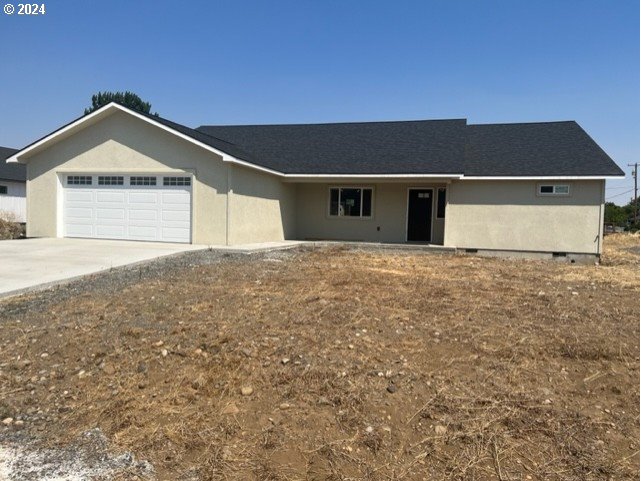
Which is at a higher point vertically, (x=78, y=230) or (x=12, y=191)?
(x=12, y=191)

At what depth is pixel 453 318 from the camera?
5902mm

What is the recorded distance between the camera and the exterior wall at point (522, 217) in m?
15.1

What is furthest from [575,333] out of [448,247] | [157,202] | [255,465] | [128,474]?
[157,202]

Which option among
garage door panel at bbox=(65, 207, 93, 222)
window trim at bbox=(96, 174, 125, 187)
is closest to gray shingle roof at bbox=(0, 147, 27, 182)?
garage door panel at bbox=(65, 207, 93, 222)

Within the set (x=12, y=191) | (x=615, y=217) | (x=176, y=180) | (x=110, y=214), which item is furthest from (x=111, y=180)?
(x=615, y=217)

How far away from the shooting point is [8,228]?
19500mm

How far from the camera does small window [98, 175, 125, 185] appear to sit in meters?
14.9

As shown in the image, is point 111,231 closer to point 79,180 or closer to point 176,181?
point 79,180

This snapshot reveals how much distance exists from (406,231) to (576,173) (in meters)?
6.03

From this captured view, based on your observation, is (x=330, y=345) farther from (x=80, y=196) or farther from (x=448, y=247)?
(x=80, y=196)

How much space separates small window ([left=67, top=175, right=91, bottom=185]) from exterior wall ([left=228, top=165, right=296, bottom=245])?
5159 mm

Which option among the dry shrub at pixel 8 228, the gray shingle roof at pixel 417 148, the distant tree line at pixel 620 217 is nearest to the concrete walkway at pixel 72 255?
the gray shingle roof at pixel 417 148

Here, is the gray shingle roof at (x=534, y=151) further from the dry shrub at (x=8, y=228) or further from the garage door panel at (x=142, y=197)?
the dry shrub at (x=8, y=228)

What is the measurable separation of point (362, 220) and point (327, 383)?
47.7 ft
